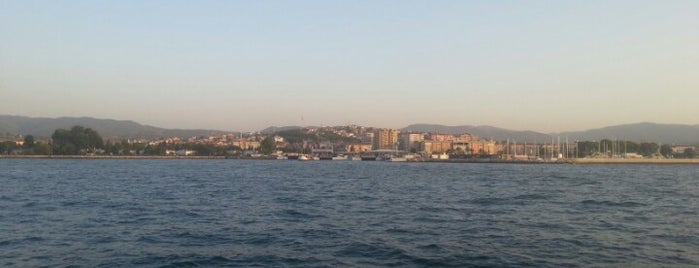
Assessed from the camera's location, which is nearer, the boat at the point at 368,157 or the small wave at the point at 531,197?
the small wave at the point at 531,197

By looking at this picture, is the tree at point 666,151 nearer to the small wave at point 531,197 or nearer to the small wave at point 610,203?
the small wave at point 531,197

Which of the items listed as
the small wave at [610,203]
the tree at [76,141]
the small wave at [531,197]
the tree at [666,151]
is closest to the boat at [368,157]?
the tree at [76,141]

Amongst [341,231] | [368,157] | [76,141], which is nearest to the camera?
[341,231]

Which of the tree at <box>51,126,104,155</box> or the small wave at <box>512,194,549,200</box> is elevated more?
the tree at <box>51,126,104,155</box>

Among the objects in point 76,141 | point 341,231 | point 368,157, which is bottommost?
point 368,157

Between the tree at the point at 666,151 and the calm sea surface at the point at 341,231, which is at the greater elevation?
the tree at the point at 666,151

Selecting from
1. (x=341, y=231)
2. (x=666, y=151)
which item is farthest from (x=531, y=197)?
(x=666, y=151)

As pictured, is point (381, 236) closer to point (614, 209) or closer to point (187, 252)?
point (187, 252)

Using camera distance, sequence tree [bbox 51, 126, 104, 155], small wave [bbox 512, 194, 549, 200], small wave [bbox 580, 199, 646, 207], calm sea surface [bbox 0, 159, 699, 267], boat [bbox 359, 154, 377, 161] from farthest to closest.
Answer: boat [bbox 359, 154, 377, 161] < tree [bbox 51, 126, 104, 155] < small wave [bbox 512, 194, 549, 200] < small wave [bbox 580, 199, 646, 207] < calm sea surface [bbox 0, 159, 699, 267]

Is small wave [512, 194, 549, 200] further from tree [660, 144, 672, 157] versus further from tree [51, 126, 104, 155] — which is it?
tree [660, 144, 672, 157]

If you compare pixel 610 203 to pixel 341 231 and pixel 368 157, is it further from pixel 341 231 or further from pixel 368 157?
pixel 368 157

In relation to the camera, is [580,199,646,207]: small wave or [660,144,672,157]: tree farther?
[660,144,672,157]: tree

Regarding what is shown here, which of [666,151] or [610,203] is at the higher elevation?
[666,151]

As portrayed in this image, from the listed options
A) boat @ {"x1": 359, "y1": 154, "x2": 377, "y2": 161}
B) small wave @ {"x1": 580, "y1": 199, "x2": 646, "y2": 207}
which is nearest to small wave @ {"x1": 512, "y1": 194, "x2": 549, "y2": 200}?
small wave @ {"x1": 580, "y1": 199, "x2": 646, "y2": 207}
